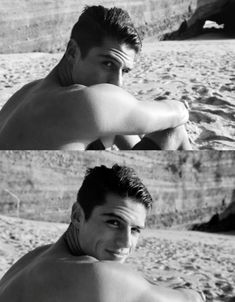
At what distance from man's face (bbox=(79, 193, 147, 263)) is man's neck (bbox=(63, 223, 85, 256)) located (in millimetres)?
21

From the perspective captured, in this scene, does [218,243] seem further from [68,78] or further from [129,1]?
[129,1]

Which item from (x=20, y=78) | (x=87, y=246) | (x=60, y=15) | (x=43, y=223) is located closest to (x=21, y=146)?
(x=87, y=246)

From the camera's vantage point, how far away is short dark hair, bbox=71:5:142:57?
7.12ft

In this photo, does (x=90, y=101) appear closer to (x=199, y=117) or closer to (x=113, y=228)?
(x=113, y=228)

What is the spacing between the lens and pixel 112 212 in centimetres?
186

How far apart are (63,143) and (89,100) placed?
5.2 inches

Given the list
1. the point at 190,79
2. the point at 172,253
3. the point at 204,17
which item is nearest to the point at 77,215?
the point at 172,253

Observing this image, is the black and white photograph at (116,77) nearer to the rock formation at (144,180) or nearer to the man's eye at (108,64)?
the man's eye at (108,64)

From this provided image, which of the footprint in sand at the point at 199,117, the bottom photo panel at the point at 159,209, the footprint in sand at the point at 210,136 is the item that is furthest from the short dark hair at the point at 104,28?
the footprint in sand at the point at 199,117

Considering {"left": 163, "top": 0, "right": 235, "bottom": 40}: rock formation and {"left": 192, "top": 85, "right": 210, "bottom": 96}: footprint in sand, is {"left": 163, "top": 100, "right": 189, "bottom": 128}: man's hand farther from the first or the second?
{"left": 163, "top": 0, "right": 235, "bottom": 40}: rock formation

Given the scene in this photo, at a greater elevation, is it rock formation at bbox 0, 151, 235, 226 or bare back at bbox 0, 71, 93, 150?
bare back at bbox 0, 71, 93, 150

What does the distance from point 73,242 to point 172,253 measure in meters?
2.25

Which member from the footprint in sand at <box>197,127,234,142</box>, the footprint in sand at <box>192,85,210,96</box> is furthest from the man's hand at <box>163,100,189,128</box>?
the footprint in sand at <box>192,85,210,96</box>

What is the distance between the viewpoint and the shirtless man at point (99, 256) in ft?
5.84
